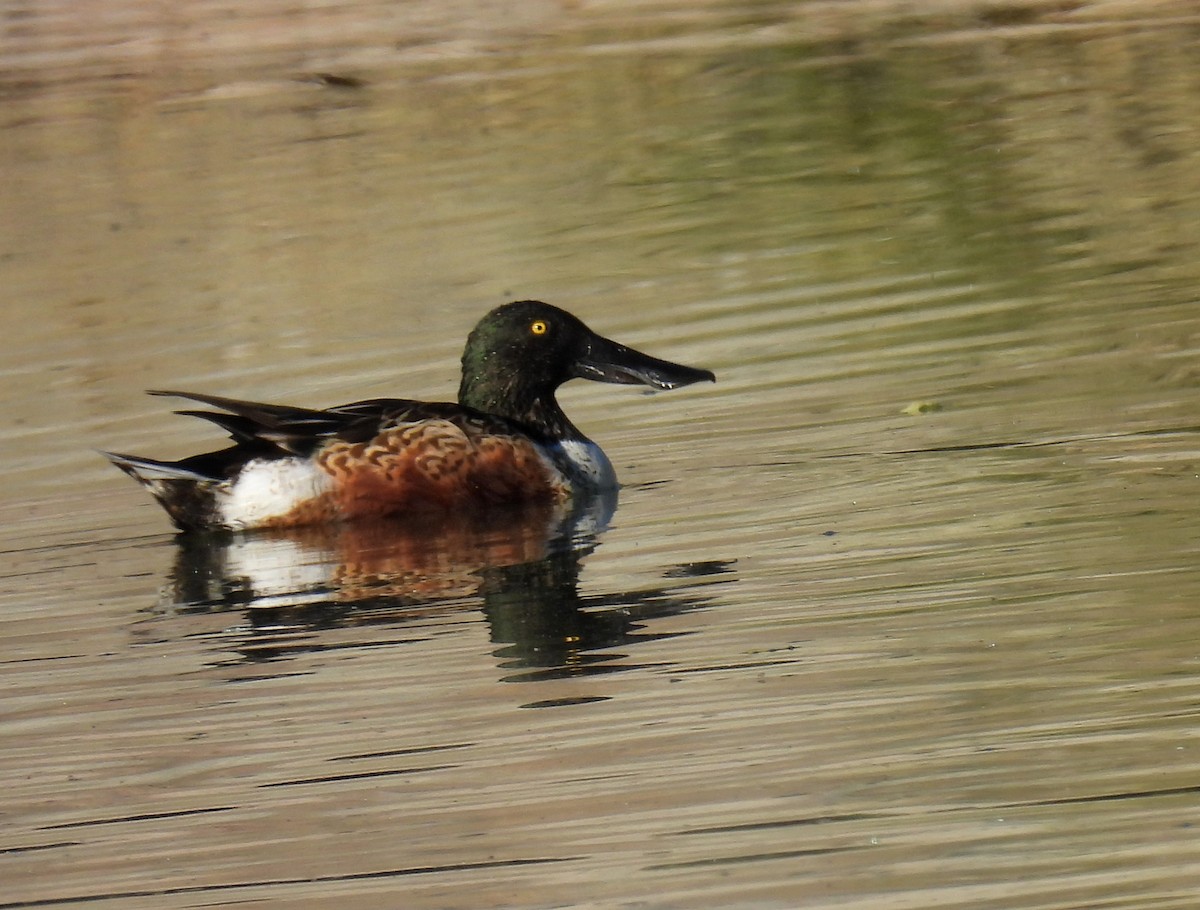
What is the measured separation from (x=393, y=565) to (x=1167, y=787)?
3.54 metres

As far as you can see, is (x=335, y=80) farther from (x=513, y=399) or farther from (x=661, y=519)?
(x=661, y=519)

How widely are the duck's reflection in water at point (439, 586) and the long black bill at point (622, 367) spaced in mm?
859

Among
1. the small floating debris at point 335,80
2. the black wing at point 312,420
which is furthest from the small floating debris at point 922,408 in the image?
the small floating debris at point 335,80

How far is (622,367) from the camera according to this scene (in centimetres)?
926

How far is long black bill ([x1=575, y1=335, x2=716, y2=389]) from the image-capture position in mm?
9148

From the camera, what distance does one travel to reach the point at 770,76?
701 inches

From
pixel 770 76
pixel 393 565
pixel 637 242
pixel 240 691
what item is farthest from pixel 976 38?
pixel 240 691

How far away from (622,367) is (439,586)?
7.32 ft

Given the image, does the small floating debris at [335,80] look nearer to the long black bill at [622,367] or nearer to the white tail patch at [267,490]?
the long black bill at [622,367]

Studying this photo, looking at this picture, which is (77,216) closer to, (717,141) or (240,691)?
(717,141)

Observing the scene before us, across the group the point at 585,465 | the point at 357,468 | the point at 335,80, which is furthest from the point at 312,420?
the point at 335,80

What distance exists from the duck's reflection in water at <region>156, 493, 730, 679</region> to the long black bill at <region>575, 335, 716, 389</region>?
2.82 ft

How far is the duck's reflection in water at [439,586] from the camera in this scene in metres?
6.46

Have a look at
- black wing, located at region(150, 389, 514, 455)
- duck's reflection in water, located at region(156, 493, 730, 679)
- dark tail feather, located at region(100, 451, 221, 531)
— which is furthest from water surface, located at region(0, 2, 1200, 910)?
black wing, located at region(150, 389, 514, 455)
